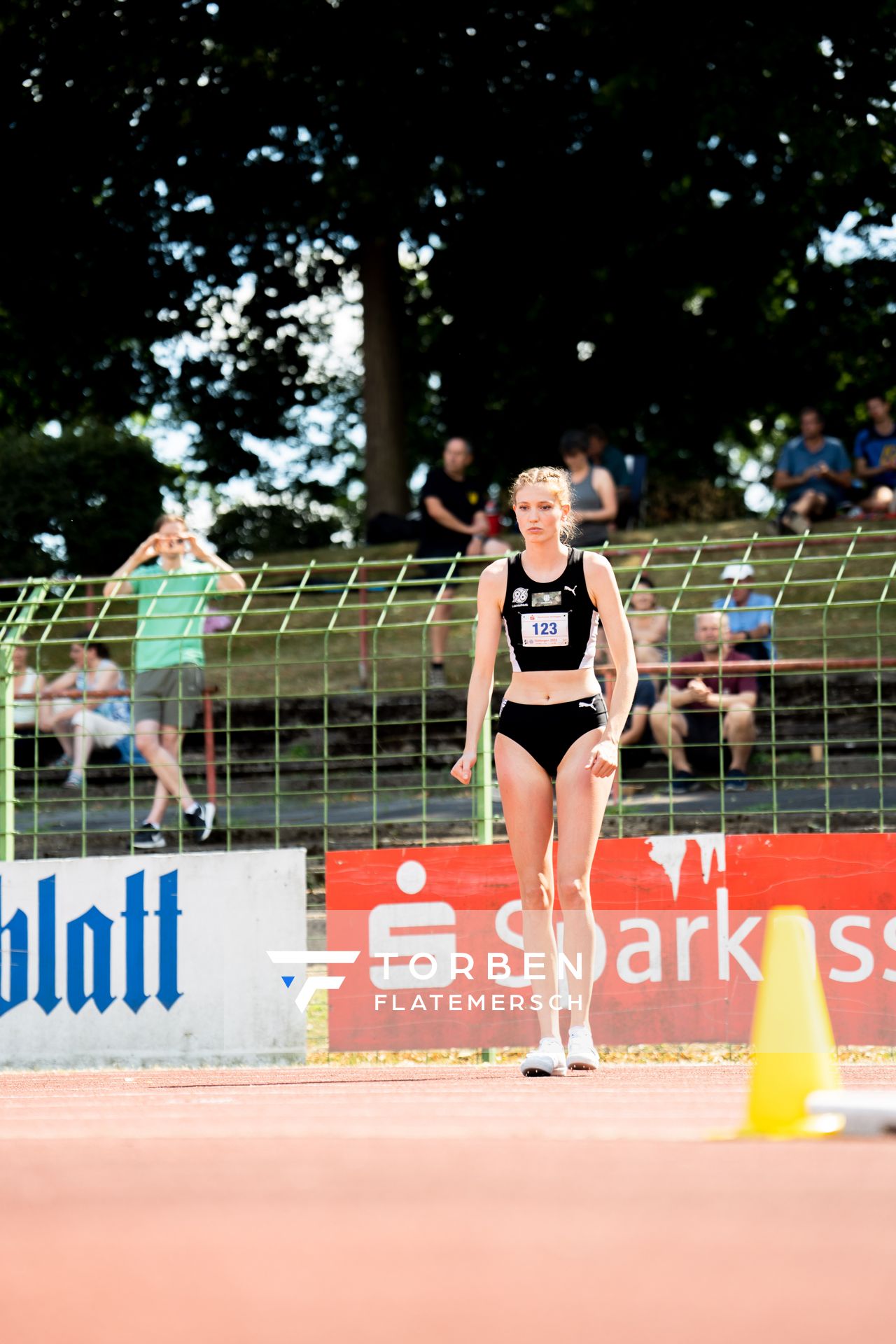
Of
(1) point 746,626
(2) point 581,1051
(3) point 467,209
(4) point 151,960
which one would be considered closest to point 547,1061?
(2) point 581,1051

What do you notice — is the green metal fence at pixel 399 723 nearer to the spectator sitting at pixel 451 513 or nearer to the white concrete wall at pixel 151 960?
the white concrete wall at pixel 151 960

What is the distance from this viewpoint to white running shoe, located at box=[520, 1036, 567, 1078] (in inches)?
257

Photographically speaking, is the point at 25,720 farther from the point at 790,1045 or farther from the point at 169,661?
→ the point at 790,1045

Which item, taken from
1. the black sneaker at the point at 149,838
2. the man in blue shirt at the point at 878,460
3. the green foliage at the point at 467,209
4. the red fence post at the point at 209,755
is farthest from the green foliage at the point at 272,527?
the red fence post at the point at 209,755

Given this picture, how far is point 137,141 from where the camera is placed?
21125 millimetres

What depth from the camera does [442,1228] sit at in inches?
134

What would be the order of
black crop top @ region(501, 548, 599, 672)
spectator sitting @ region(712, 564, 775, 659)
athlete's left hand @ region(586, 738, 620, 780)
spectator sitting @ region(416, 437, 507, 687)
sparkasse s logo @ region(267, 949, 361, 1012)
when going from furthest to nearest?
spectator sitting @ region(416, 437, 507, 687)
spectator sitting @ region(712, 564, 775, 659)
sparkasse s logo @ region(267, 949, 361, 1012)
black crop top @ region(501, 548, 599, 672)
athlete's left hand @ region(586, 738, 620, 780)

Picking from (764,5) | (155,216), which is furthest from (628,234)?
(155,216)

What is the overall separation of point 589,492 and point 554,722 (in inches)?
293

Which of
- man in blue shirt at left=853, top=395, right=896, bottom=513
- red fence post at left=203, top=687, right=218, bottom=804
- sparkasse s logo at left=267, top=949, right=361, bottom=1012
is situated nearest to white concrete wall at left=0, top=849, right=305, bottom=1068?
sparkasse s logo at left=267, top=949, right=361, bottom=1012

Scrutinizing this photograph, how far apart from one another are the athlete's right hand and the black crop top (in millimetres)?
380

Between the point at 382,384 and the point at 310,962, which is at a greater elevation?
the point at 382,384

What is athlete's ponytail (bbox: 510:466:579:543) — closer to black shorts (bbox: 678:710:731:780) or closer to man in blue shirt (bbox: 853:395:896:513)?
black shorts (bbox: 678:710:731:780)

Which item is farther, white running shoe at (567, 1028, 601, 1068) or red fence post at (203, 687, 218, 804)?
red fence post at (203, 687, 218, 804)
